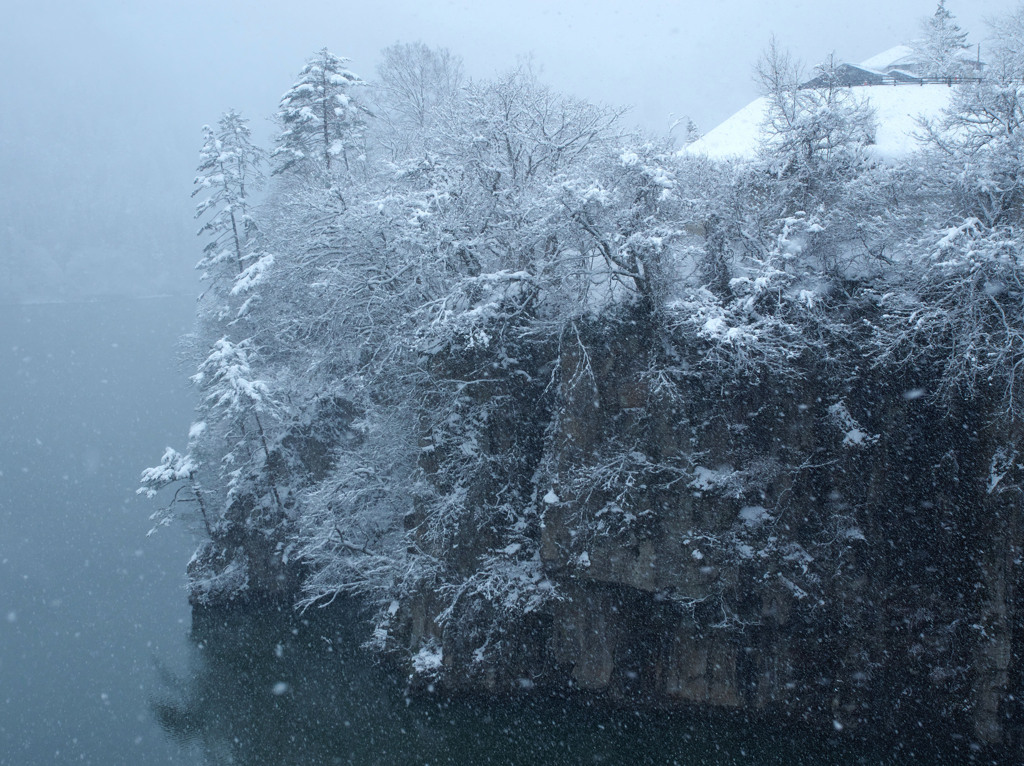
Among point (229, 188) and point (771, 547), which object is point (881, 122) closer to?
point (771, 547)

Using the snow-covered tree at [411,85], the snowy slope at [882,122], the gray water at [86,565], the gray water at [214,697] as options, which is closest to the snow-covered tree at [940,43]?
the snowy slope at [882,122]

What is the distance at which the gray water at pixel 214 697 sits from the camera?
44.7ft

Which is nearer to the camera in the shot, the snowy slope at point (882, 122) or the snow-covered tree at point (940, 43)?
the snowy slope at point (882, 122)

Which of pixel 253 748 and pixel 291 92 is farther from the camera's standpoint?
pixel 291 92

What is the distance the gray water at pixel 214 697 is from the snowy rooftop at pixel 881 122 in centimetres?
1473

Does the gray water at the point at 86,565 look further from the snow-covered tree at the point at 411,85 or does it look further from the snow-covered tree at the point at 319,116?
the snow-covered tree at the point at 411,85

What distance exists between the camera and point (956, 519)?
39.4 ft

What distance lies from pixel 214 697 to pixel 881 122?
25.4 m

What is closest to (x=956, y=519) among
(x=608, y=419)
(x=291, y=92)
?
(x=608, y=419)

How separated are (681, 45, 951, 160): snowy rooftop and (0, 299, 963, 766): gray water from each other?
14729mm

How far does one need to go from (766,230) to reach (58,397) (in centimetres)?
5441

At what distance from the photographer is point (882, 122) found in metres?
19.0

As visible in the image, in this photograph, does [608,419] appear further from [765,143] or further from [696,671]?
[765,143]

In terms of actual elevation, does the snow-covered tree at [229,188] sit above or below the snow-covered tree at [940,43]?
below
